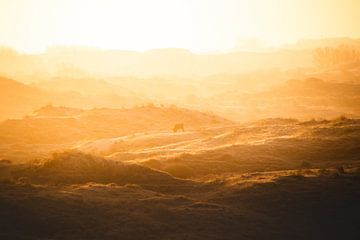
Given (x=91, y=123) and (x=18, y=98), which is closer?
Answer: (x=91, y=123)

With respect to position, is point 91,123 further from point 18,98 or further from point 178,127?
point 18,98

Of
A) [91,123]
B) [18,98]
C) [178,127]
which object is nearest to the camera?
[178,127]

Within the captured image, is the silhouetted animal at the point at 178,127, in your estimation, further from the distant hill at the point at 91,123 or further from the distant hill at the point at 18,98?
the distant hill at the point at 18,98

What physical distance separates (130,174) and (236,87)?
80373 millimetres

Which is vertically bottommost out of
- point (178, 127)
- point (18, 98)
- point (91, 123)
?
point (178, 127)

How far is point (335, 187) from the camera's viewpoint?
57.9 ft

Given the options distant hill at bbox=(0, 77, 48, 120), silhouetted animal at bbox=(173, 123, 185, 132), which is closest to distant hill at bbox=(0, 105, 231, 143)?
silhouetted animal at bbox=(173, 123, 185, 132)

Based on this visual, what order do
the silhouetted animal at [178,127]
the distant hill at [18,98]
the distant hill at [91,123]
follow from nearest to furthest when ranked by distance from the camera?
1. the silhouetted animal at [178,127]
2. the distant hill at [91,123]
3. the distant hill at [18,98]

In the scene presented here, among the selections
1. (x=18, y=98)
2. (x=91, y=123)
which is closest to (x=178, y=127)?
(x=91, y=123)

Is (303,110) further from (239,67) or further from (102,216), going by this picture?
(239,67)

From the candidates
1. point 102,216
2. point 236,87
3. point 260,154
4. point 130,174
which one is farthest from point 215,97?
point 102,216

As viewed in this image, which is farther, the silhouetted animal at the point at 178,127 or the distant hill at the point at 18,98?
the distant hill at the point at 18,98

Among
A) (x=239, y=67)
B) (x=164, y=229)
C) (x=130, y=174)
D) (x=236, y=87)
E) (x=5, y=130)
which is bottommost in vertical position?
(x=164, y=229)

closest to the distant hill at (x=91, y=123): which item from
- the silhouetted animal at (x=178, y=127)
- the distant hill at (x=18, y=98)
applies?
the silhouetted animal at (x=178, y=127)
